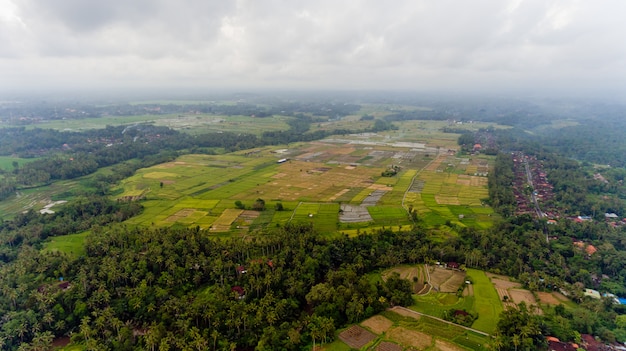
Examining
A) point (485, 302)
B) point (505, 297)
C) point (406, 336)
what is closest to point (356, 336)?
point (406, 336)

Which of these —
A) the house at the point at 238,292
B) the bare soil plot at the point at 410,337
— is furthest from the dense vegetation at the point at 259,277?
the bare soil plot at the point at 410,337

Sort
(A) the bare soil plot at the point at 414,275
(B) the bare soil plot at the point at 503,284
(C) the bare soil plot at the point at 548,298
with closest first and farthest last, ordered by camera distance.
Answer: (C) the bare soil plot at the point at 548,298, (A) the bare soil plot at the point at 414,275, (B) the bare soil plot at the point at 503,284

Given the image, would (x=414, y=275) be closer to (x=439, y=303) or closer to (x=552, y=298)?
(x=439, y=303)

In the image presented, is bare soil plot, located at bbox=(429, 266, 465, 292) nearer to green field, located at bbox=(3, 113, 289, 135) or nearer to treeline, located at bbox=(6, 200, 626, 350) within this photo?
treeline, located at bbox=(6, 200, 626, 350)

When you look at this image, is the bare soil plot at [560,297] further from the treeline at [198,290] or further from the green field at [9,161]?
the green field at [9,161]

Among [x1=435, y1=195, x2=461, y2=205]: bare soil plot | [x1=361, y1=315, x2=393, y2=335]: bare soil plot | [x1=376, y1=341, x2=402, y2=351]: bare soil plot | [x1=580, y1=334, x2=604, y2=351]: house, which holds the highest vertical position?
[x1=435, y1=195, x2=461, y2=205]: bare soil plot

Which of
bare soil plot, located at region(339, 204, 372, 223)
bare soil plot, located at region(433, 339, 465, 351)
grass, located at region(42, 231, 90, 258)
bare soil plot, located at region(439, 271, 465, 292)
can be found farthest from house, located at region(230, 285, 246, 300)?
bare soil plot, located at region(339, 204, 372, 223)
